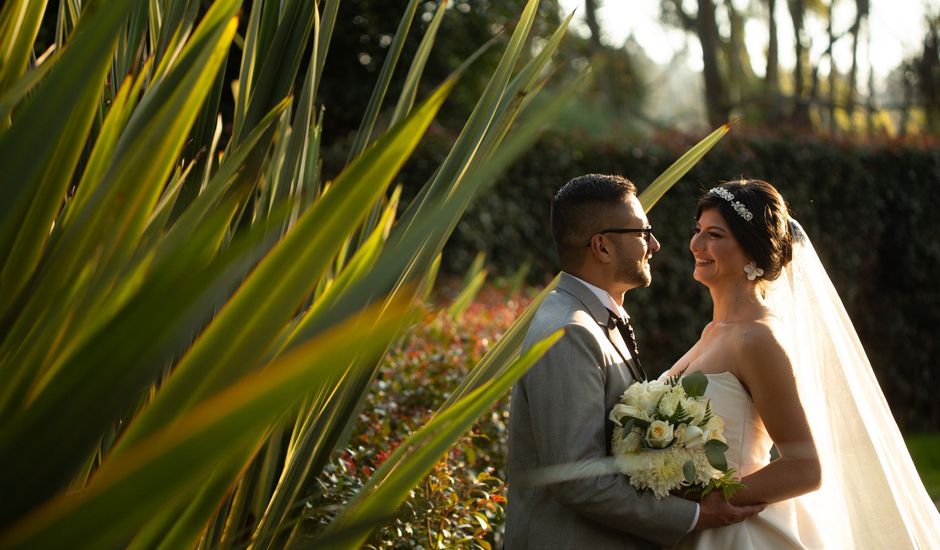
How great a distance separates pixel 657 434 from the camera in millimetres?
2654

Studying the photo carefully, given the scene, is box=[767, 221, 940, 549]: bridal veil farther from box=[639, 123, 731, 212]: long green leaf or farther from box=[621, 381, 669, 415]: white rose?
box=[639, 123, 731, 212]: long green leaf

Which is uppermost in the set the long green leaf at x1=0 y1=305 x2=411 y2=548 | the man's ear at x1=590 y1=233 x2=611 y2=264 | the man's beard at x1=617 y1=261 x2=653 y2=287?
the long green leaf at x1=0 y1=305 x2=411 y2=548

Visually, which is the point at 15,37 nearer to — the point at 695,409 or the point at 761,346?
the point at 695,409

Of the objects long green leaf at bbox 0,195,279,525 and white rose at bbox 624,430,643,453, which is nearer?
long green leaf at bbox 0,195,279,525

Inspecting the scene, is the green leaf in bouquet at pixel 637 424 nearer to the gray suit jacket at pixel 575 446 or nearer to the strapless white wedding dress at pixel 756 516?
the gray suit jacket at pixel 575 446

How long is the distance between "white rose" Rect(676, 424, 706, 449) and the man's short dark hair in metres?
0.61

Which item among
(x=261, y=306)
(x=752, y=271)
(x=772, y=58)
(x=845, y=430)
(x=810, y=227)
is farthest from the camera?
(x=772, y=58)

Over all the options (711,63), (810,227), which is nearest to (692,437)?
(810,227)

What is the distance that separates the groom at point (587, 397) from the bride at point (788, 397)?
235 millimetres

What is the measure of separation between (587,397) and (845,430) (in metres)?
1.75

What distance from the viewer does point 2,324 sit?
111 centimetres

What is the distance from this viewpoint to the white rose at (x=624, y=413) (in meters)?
2.67

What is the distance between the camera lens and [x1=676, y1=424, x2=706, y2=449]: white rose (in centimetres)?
277

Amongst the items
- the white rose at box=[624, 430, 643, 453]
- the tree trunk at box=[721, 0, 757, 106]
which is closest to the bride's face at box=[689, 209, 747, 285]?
the white rose at box=[624, 430, 643, 453]
